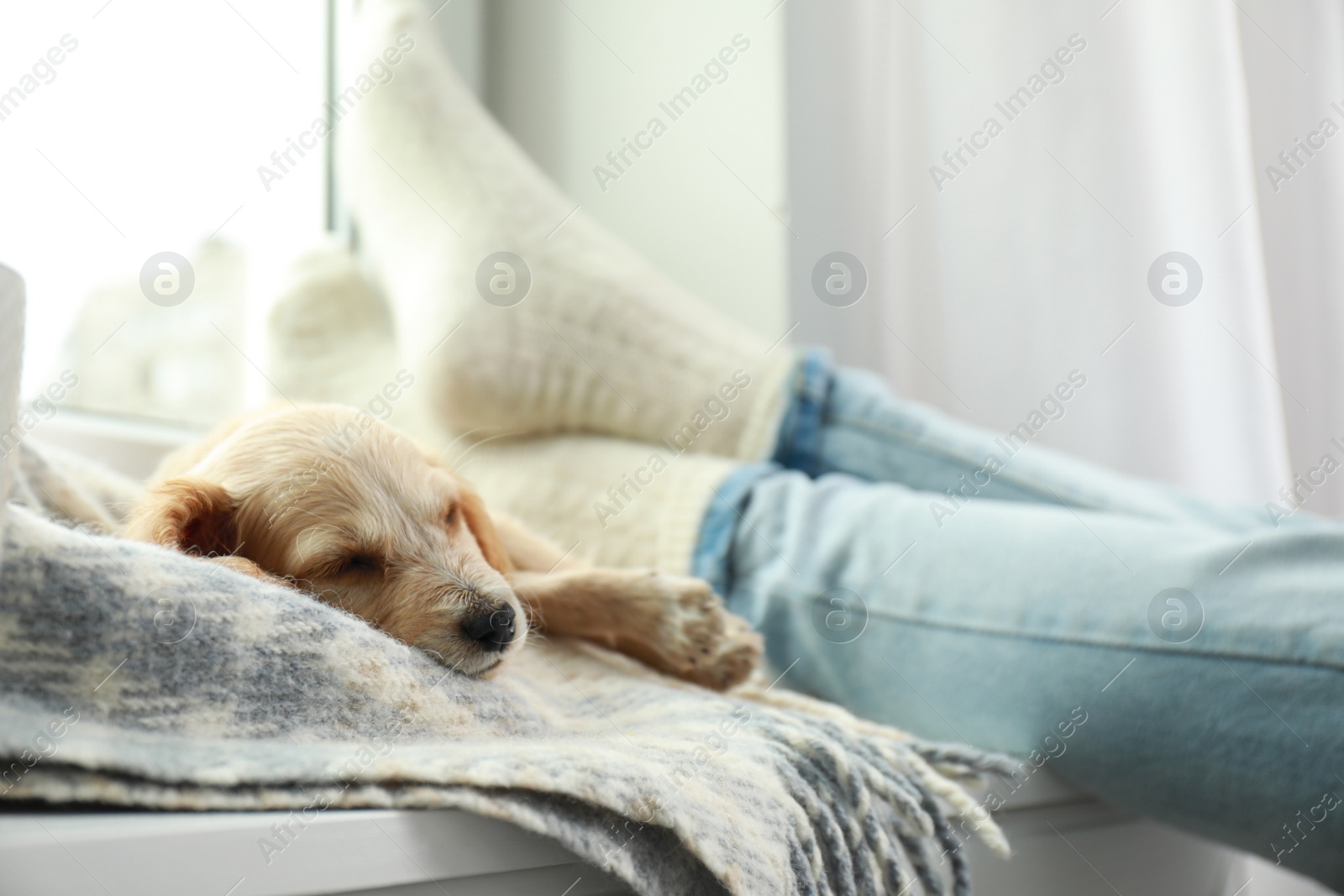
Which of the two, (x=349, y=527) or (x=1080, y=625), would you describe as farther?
(x=1080, y=625)

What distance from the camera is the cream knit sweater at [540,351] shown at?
117 centimetres

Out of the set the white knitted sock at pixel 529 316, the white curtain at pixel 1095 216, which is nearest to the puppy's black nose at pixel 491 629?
the white knitted sock at pixel 529 316

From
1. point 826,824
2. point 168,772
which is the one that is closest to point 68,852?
point 168,772

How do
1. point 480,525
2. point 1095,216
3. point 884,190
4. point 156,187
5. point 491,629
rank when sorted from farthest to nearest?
1. point 884,190
2. point 1095,216
3. point 156,187
4. point 480,525
5. point 491,629

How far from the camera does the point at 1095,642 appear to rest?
0.76m

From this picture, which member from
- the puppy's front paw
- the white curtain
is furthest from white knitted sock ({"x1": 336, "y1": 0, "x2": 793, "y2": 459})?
the white curtain

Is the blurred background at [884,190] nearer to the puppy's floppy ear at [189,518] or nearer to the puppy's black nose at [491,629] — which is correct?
the puppy's floppy ear at [189,518]

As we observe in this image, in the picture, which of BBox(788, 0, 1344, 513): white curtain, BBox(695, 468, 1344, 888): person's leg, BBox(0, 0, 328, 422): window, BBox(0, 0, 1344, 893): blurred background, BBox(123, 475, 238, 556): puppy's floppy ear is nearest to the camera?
BBox(123, 475, 238, 556): puppy's floppy ear

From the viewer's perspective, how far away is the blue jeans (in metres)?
0.68

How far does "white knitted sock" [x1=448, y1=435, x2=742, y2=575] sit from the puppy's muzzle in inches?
17.9

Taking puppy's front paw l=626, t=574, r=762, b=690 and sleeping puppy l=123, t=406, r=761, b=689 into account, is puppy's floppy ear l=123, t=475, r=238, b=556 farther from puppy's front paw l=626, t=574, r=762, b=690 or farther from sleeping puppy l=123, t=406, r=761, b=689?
puppy's front paw l=626, t=574, r=762, b=690

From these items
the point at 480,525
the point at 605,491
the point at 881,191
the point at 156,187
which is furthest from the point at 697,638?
the point at 881,191

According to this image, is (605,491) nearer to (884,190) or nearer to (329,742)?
(329,742)

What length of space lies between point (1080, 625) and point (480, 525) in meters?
0.49
